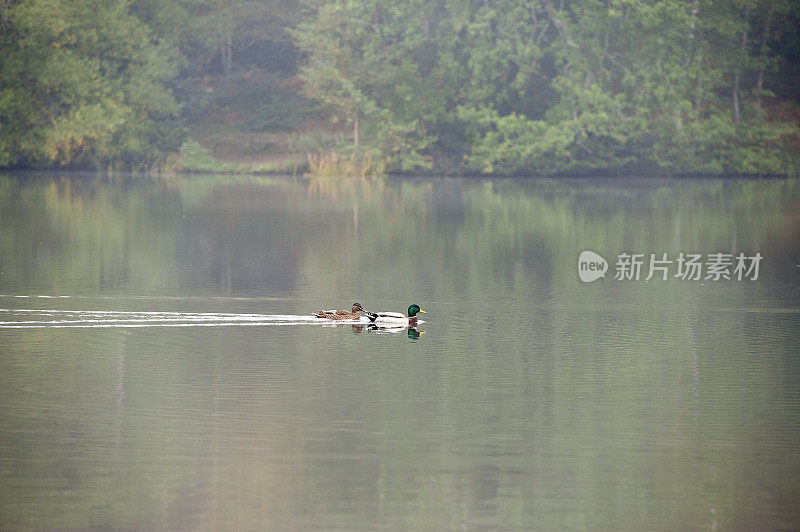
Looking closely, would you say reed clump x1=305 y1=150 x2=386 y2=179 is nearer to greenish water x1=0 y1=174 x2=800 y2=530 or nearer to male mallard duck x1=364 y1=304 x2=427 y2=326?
greenish water x1=0 y1=174 x2=800 y2=530

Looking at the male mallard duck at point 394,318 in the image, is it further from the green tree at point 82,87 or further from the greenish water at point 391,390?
the green tree at point 82,87

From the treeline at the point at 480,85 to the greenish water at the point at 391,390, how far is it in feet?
94.9

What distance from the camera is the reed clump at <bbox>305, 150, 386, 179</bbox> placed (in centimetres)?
5234

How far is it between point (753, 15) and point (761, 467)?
1862 inches

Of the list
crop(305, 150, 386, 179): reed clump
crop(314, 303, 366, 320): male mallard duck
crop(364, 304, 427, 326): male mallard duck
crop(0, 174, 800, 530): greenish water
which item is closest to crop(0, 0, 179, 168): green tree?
crop(305, 150, 386, 179): reed clump

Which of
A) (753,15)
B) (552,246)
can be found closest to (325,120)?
(753,15)

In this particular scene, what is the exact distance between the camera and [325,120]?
57969 millimetres

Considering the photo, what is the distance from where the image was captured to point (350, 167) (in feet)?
173

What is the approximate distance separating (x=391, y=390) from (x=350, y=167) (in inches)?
1691

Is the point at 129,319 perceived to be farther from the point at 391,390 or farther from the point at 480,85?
the point at 480,85

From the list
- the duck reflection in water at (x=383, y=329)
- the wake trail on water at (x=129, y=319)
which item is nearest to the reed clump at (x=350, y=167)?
the wake trail on water at (x=129, y=319)

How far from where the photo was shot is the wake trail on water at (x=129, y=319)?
13.4 metres

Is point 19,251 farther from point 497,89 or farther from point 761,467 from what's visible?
point 497,89

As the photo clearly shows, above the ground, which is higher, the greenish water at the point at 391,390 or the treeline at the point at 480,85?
the treeline at the point at 480,85
